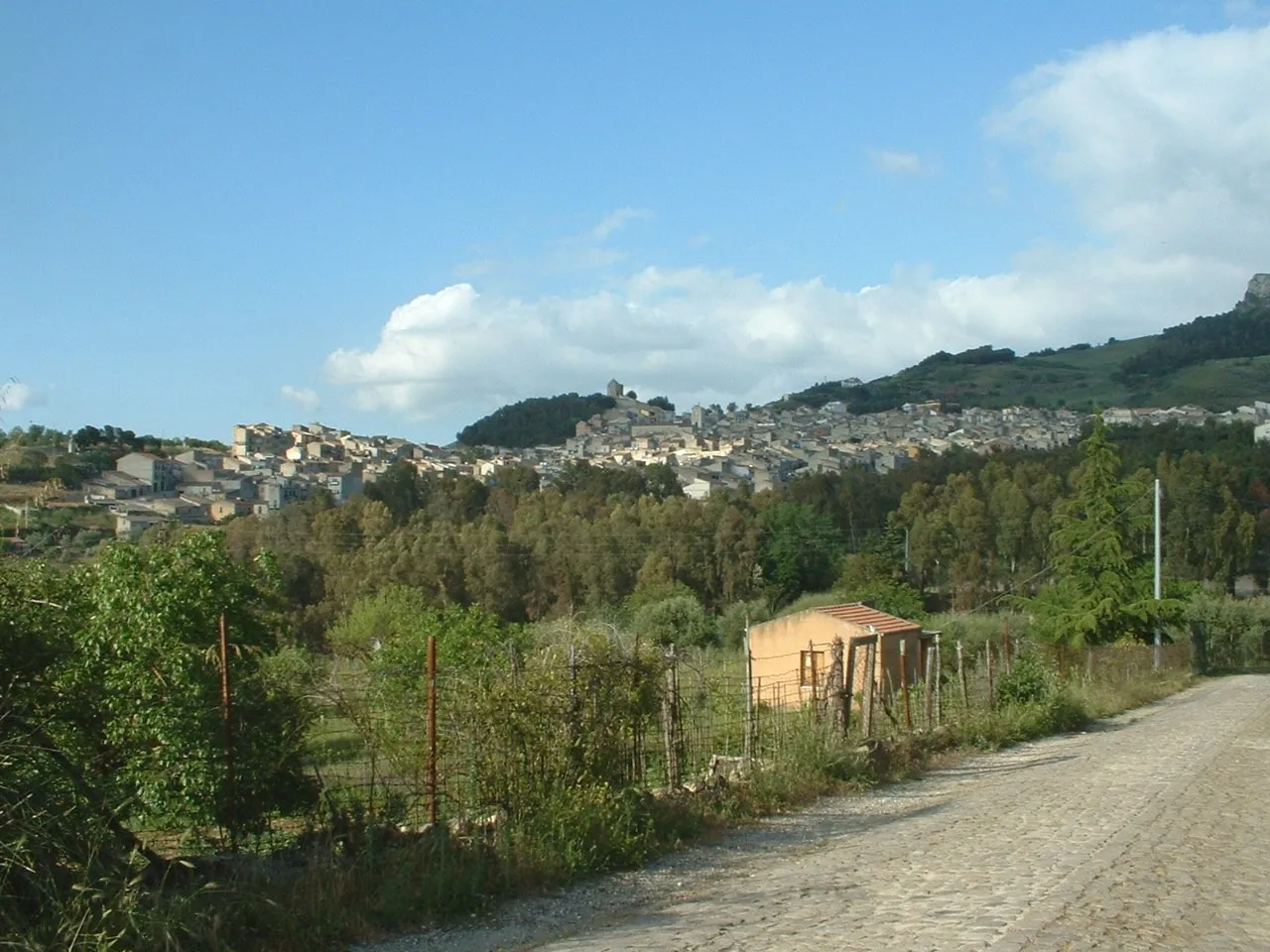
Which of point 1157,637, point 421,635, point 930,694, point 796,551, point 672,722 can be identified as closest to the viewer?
point 672,722

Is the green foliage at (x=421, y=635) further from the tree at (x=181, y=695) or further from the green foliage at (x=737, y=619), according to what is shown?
the green foliage at (x=737, y=619)

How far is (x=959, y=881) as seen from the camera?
31.8 feet

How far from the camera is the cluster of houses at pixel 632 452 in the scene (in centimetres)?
5419

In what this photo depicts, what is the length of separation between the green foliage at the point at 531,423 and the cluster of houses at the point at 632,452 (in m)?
2.89

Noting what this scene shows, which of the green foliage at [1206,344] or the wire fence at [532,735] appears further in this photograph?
the green foliage at [1206,344]

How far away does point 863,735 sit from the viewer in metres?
17.1

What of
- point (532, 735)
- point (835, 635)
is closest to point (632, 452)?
point (835, 635)

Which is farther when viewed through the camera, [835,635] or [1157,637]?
[1157,637]

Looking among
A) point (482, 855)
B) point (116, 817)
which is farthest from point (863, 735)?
point (116, 817)

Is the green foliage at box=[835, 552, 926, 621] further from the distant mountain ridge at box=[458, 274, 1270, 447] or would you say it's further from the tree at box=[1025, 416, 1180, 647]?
the distant mountain ridge at box=[458, 274, 1270, 447]

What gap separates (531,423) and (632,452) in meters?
26.5

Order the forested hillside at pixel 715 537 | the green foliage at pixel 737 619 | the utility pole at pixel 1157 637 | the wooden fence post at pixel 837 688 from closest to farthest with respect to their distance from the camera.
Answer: the wooden fence post at pixel 837 688 → the utility pole at pixel 1157 637 → the green foliage at pixel 737 619 → the forested hillside at pixel 715 537

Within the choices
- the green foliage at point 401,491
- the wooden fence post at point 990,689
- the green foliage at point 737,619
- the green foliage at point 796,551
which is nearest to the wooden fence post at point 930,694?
the wooden fence post at point 990,689

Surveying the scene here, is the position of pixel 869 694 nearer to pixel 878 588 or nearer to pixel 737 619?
pixel 737 619
